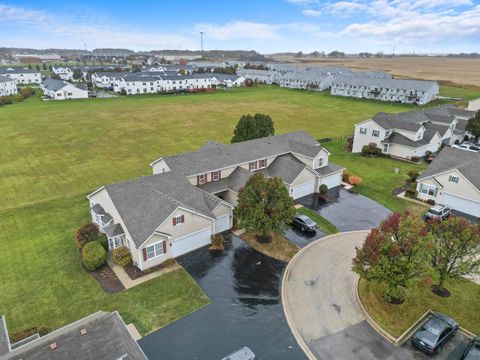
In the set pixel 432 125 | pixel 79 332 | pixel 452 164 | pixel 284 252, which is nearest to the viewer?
pixel 79 332

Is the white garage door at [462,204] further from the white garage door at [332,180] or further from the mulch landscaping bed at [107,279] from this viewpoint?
the mulch landscaping bed at [107,279]

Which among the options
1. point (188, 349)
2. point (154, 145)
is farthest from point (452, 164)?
point (154, 145)

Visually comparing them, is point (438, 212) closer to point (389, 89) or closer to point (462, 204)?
point (462, 204)

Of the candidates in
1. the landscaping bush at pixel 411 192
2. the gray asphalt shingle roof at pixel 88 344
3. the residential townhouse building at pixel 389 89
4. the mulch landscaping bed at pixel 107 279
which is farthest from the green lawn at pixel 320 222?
the residential townhouse building at pixel 389 89

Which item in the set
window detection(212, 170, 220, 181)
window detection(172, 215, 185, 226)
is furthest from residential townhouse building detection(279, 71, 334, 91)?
window detection(172, 215, 185, 226)

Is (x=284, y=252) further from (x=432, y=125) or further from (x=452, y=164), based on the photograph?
(x=432, y=125)

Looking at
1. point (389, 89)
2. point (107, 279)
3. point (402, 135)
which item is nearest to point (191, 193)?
point (107, 279)
